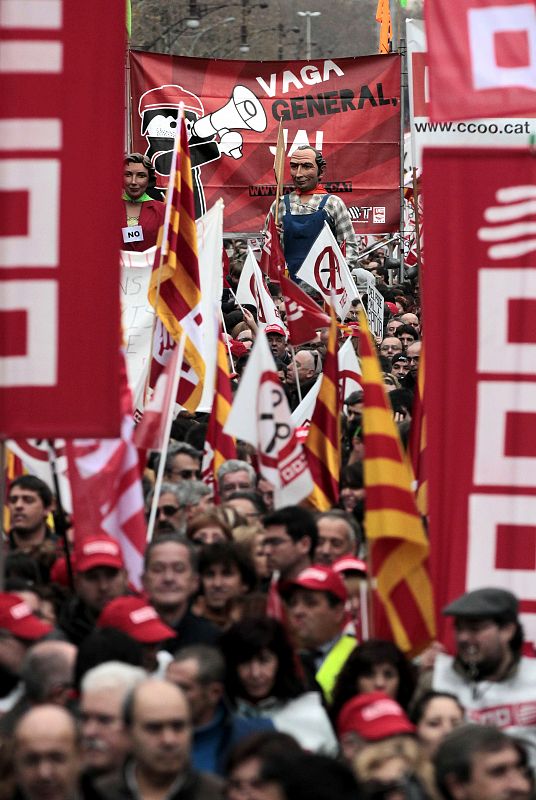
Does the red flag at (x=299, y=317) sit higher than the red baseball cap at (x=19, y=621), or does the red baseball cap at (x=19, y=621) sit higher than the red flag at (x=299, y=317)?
the red flag at (x=299, y=317)

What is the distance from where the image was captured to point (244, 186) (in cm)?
1944

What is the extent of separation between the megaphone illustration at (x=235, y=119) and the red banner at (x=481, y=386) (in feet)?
38.4

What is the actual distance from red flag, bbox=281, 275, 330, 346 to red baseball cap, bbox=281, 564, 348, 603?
5.21m

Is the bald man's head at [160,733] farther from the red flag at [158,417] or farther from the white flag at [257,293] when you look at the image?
the white flag at [257,293]

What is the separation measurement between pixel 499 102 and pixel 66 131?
2.08 meters

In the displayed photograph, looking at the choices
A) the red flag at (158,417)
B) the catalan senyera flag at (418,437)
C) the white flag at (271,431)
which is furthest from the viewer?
the catalan senyera flag at (418,437)

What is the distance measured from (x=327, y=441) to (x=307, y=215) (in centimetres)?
557

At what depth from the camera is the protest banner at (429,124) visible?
15070mm

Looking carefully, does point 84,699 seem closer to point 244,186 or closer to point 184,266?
point 184,266

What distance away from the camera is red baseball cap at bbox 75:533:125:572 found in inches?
318

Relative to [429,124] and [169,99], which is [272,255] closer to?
[429,124]

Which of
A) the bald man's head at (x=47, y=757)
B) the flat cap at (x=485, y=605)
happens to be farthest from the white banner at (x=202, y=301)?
the bald man's head at (x=47, y=757)

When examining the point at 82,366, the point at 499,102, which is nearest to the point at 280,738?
the point at 82,366

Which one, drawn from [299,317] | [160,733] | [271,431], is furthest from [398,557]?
[299,317]
